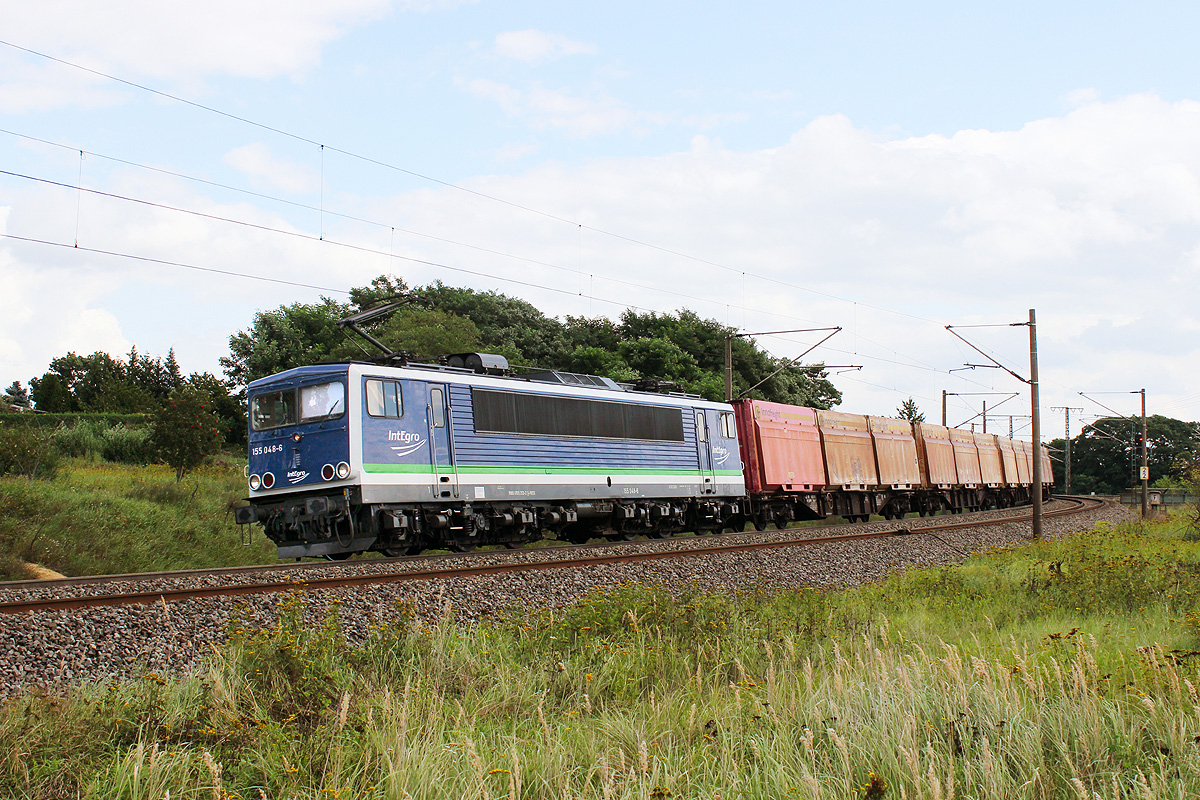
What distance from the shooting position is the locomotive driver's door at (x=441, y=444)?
15509 millimetres

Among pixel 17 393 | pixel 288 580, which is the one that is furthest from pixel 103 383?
pixel 288 580

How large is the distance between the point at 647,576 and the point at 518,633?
4414 mm

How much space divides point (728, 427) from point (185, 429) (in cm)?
1301

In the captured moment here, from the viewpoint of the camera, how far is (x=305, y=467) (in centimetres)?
1488

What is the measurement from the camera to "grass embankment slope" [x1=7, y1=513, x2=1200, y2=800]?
4.66 meters

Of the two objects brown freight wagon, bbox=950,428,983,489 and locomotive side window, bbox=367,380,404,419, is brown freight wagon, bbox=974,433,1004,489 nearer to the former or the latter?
brown freight wagon, bbox=950,428,983,489

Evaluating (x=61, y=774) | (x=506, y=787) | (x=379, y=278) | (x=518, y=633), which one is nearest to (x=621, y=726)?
(x=506, y=787)

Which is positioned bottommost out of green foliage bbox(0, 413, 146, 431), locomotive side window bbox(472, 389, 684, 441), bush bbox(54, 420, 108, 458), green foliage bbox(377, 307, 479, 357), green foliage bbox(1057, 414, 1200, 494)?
green foliage bbox(1057, 414, 1200, 494)

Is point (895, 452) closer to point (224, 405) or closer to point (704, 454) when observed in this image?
point (704, 454)

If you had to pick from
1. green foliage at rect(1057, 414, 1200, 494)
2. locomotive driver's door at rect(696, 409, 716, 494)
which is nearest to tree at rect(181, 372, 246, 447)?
locomotive driver's door at rect(696, 409, 716, 494)

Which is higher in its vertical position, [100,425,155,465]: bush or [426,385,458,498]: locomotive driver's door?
[100,425,155,465]: bush

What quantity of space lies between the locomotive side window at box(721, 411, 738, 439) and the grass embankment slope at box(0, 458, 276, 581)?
→ 36.0 feet

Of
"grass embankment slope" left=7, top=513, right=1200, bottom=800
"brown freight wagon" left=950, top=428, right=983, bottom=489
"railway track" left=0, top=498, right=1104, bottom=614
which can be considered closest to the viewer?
"grass embankment slope" left=7, top=513, right=1200, bottom=800

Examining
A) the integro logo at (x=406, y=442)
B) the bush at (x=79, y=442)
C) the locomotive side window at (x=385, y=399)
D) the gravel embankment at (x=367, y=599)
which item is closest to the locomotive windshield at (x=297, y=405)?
the locomotive side window at (x=385, y=399)
